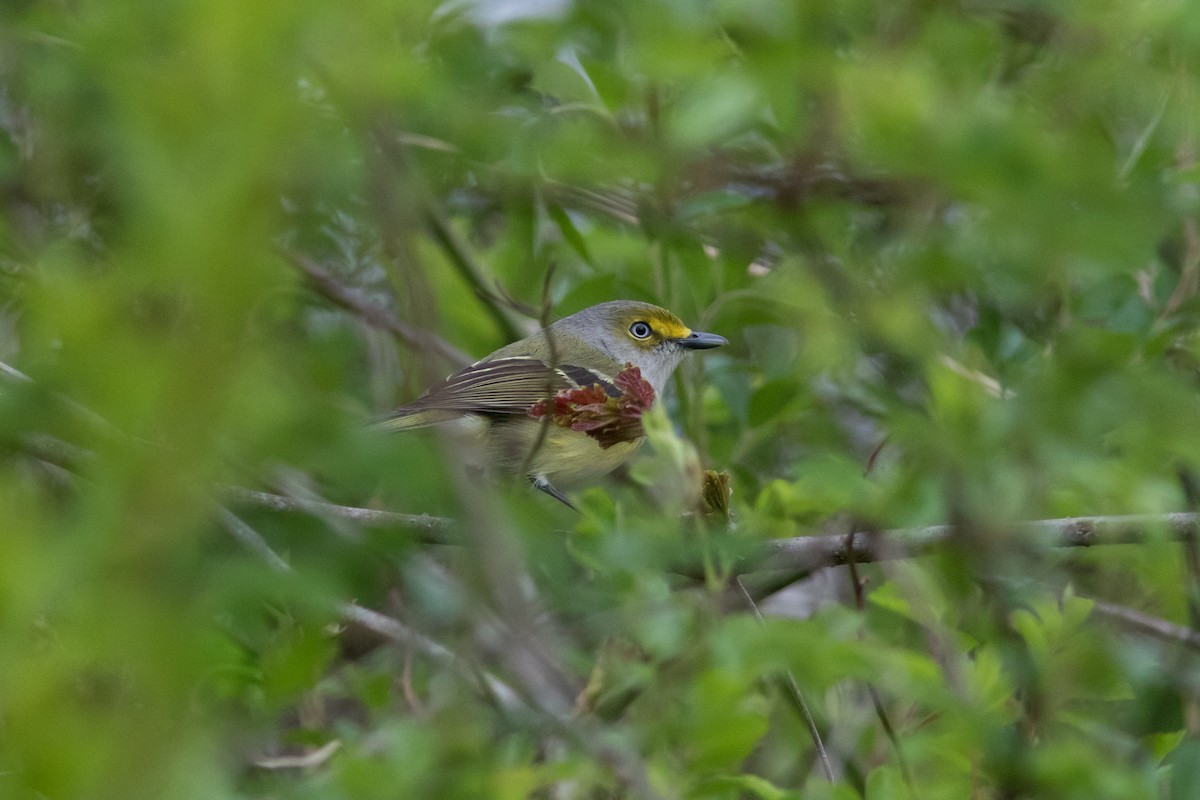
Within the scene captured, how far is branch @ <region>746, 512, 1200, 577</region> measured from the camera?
2.65 meters

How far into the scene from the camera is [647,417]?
226cm

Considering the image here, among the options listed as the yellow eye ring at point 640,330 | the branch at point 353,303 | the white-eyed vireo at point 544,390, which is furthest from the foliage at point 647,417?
the yellow eye ring at point 640,330

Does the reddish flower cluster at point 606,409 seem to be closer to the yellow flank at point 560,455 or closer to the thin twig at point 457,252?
the thin twig at point 457,252

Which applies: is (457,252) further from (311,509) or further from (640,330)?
(311,509)

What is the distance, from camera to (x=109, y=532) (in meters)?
0.85

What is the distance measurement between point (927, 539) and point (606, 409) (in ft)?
2.73

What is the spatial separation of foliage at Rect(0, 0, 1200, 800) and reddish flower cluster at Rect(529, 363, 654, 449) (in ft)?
0.53

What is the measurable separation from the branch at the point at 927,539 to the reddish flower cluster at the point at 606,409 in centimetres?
41

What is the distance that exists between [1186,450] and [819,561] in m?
0.94

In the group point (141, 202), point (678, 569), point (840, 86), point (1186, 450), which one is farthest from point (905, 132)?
point (141, 202)

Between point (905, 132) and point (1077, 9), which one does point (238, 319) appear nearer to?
point (905, 132)

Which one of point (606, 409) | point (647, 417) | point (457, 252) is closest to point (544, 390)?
point (457, 252)

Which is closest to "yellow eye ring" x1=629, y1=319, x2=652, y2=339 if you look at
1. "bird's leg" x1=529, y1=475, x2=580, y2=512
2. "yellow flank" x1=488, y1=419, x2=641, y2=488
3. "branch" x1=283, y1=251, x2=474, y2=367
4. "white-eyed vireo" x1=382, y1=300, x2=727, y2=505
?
"white-eyed vireo" x1=382, y1=300, x2=727, y2=505

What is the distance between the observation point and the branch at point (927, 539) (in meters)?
2.65
